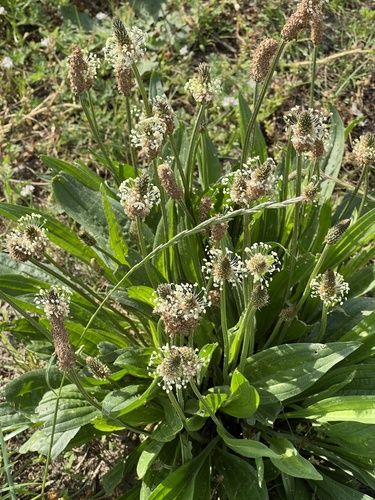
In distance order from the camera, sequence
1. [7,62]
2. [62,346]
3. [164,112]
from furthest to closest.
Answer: [7,62], [164,112], [62,346]

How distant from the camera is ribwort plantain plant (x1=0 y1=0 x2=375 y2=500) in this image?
2.07m

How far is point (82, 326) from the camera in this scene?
2656 mm

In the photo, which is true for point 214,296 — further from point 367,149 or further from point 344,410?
point 367,149

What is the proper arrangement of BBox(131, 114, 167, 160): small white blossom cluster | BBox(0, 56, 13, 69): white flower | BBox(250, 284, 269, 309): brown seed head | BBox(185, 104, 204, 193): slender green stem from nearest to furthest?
BBox(250, 284, 269, 309): brown seed head → BBox(131, 114, 167, 160): small white blossom cluster → BBox(185, 104, 204, 193): slender green stem → BBox(0, 56, 13, 69): white flower

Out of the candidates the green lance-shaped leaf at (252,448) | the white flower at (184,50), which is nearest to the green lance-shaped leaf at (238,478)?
the green lance-shaped leaf at (252,448)

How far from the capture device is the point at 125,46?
210 centimetres

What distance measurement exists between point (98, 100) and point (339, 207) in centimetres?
180

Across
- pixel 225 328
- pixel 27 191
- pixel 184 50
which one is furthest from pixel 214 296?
pixel 184 50

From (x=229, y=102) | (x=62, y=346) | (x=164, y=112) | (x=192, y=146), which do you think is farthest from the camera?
(x=229, y=102)

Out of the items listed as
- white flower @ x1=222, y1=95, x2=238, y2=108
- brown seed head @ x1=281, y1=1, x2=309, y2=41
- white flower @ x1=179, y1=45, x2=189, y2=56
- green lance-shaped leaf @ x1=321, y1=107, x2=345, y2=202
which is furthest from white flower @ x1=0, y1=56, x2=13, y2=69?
brown seed head @ x1=281, y1=1, x2=309, y2=41

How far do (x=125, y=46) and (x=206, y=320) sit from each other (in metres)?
1.04

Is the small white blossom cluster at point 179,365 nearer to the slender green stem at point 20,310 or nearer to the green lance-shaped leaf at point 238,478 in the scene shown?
the slender green stem at point 20,310

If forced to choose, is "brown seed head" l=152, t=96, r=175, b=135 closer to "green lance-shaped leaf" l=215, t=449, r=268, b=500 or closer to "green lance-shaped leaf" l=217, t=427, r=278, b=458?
"green lance-shaped leaf" l=217, t=427, r=278, b=458

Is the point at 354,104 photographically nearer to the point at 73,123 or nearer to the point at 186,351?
the point at 73,123
